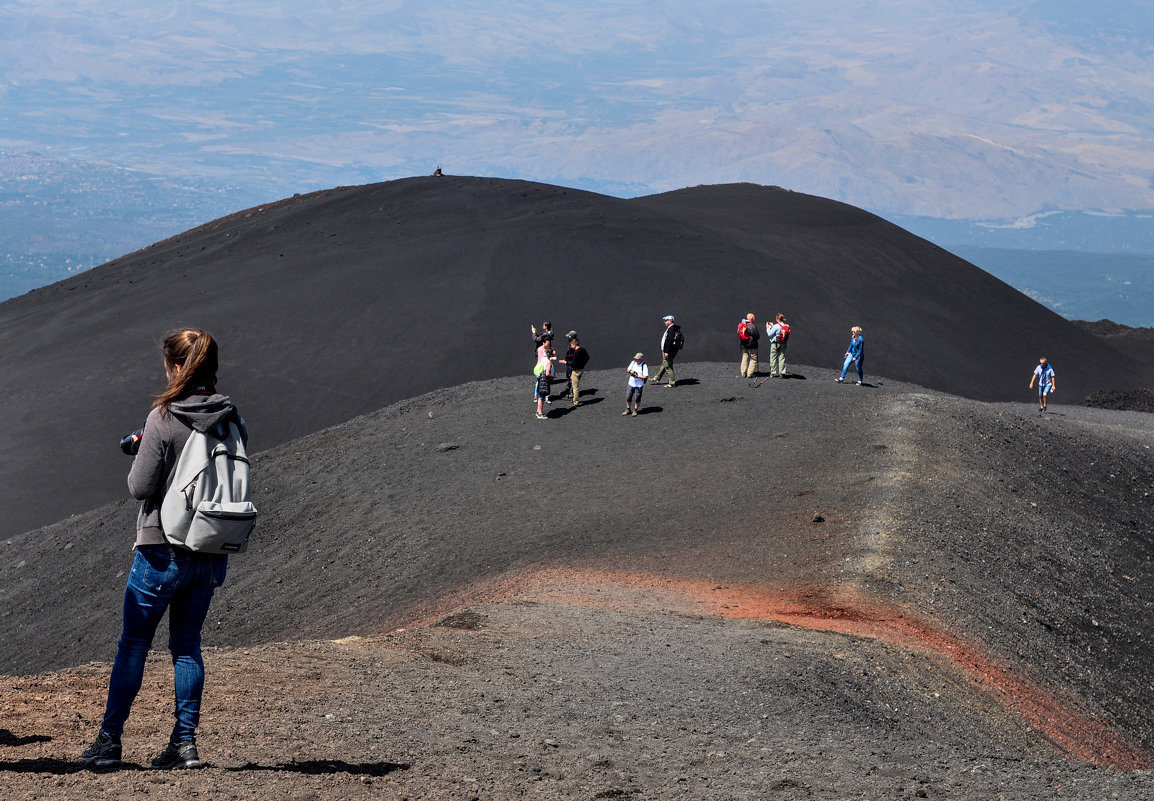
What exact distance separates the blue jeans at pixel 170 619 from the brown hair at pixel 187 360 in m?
0.86

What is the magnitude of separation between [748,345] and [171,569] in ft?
71.0

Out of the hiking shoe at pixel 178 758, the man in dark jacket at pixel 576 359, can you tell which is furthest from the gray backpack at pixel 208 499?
the man in dark jacket at pixel 576 359

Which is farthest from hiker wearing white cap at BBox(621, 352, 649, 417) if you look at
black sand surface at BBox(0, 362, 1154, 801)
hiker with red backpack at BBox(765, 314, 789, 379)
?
hiker with red backpack at BBox(765, 314, 789, 379)

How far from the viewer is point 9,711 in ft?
23.5

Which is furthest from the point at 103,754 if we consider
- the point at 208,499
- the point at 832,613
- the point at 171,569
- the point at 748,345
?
the point at 748,345

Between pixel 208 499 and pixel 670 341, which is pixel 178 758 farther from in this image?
pixel 670 341

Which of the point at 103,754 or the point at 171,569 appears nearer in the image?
the point at 171,569

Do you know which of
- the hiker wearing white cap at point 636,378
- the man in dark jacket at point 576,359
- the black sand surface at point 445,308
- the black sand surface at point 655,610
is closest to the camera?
the black sand surface at point 655,610

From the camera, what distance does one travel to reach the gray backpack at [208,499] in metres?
5.72

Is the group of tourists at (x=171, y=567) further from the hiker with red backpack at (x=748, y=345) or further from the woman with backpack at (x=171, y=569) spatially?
the hiker with red backpack at (x=748, y=345)

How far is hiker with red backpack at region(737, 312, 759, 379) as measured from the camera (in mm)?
26203

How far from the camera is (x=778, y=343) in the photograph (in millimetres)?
26547

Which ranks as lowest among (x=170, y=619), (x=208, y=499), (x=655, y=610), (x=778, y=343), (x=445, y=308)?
(x=655, y=610)

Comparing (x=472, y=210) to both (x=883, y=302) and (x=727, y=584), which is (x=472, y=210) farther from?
(x=727, y=584)
